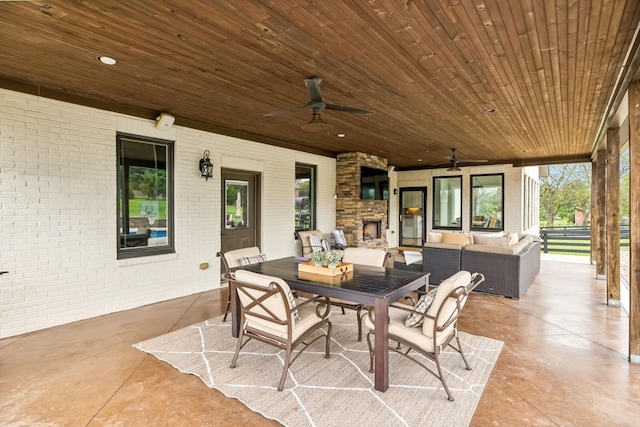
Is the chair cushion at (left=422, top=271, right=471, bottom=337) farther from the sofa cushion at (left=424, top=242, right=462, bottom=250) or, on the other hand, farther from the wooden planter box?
the sofa cushion at (left=424, top=242, right=462, bottom=250)

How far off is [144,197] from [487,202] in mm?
9133

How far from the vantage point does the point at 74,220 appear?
4020 millimetres

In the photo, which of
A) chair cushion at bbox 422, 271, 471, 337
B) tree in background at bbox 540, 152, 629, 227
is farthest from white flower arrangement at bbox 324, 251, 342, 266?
tree in background at bbox 540, 152, 629, 227

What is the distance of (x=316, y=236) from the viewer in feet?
23.8

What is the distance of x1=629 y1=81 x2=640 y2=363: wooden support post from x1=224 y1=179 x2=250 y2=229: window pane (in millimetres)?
5369

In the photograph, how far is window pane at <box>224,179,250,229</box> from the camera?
6.05 meters

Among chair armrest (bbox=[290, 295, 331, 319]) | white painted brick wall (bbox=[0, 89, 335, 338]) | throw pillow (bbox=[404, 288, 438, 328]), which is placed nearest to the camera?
throw pillow (bbox=[404, 288, 438, 328])

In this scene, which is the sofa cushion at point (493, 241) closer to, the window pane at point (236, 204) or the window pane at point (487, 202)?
the window pane at point (236, 204)

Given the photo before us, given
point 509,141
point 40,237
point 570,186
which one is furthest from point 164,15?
point 570,186

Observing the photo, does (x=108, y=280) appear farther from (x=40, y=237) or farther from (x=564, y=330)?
(x=564, y=330)

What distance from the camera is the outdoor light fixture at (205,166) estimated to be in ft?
17.5

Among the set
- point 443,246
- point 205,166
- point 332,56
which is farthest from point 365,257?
point 205,166

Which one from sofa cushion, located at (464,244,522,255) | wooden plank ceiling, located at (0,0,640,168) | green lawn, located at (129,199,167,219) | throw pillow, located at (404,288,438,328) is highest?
wooden plank ceiling, located at (0,0,640,168)

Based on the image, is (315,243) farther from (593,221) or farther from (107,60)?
(593,221)
